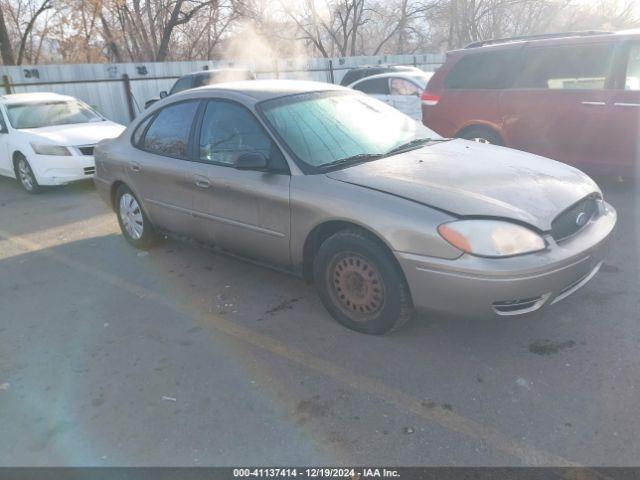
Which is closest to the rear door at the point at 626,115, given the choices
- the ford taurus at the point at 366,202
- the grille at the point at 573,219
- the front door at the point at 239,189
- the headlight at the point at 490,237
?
the ford taurus at the point at 366,202

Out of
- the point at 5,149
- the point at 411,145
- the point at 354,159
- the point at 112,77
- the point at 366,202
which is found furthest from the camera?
the point at 112,77

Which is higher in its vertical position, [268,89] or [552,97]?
[268,89]

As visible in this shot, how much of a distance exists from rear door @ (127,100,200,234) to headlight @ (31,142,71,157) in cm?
354

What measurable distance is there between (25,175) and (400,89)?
742cm

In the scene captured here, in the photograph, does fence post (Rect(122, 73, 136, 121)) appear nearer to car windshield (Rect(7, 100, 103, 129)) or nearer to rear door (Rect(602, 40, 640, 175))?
car windshield (Rect(7, 100, 103, 129))

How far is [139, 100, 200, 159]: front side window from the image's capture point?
13.8ft

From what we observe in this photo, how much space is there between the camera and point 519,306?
9.22ft

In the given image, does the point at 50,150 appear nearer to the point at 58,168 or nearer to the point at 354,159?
the point at 58,168

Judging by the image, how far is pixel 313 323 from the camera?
3.54 metres

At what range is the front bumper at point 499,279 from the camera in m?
2.69

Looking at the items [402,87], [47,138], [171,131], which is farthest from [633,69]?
[47,138]

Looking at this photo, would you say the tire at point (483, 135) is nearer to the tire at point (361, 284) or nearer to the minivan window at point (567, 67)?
the minivan window at point (567, 67)

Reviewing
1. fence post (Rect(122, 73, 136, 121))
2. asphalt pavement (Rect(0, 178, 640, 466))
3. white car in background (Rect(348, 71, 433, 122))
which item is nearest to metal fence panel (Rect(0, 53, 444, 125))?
fence post (Rect(122, 73, 136, 121))

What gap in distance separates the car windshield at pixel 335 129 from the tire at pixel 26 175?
19.1ft
